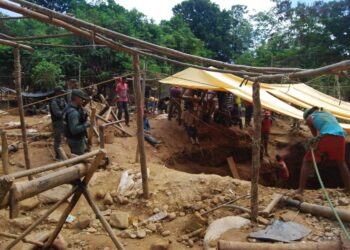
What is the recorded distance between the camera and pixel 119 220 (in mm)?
3889

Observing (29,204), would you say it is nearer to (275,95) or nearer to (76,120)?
(76,120)

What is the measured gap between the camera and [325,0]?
15930 mm

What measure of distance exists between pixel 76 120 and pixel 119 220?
146 cm

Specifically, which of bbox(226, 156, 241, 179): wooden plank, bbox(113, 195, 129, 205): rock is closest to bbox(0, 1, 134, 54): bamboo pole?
bbox(113, 195, 129, 205): rock

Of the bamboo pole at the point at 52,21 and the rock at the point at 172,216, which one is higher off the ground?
the bamboo pole at the point at 52,21

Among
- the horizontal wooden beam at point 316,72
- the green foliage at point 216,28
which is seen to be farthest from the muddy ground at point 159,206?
the green foliage at point 216,28

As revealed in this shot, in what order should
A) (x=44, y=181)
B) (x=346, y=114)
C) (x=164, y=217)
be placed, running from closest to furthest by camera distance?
(x=44, y=181)
(x=164, y=217)
(x=346, y=114)

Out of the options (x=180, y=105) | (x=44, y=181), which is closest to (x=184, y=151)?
(x=180, y=105)

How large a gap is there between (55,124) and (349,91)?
37.8 ft

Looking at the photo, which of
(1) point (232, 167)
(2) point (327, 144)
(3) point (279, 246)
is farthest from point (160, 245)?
(1) point (232, 167)

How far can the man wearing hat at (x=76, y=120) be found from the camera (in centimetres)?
446

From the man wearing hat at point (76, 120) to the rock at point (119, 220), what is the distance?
122 centimetres

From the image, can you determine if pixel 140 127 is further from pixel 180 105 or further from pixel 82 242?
pixel 180 105

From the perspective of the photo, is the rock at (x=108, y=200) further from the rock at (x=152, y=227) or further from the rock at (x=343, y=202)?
the rock at (x=343, y=202)
